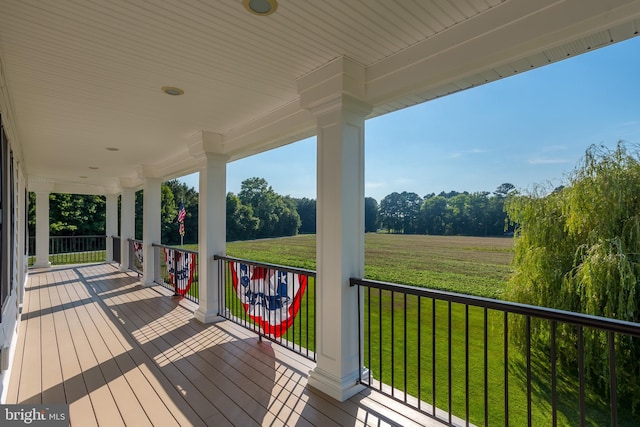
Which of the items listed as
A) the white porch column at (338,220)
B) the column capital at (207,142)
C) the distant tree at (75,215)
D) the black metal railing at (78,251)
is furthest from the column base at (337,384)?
the distant tree at (75,215)

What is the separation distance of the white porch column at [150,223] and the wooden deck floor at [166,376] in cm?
205

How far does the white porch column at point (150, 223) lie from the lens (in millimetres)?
6891

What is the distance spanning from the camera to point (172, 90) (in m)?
3.08

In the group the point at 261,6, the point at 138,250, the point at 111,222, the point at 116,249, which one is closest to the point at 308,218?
the point at 261,6

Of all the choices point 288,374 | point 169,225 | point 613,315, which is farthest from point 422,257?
point 169,225

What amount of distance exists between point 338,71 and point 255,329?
3.09m

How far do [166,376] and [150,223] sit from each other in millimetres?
4929

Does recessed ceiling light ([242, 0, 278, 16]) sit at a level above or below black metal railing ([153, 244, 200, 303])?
above

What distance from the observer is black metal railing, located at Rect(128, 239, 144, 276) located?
26.1 ft

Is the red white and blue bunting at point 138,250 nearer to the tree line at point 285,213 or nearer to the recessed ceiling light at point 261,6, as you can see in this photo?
the tree line at point 285,213

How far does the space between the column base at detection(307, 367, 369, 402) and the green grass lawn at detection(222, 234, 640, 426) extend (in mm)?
187

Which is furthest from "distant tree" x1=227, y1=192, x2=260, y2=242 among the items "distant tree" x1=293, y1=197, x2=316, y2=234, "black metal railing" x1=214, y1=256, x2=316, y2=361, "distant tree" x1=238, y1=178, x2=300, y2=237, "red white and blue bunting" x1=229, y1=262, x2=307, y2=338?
"red white and blue bunting" x1=229, y1=262, x2=307, y2=338

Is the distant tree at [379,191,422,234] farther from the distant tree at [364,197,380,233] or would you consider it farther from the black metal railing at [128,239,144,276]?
the black metal railing at [128,239,144,276]

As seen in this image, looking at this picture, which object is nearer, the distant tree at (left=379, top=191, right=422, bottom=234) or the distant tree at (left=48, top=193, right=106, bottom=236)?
the distant tree at (left=379, top=191, right=422, bottom=234)
